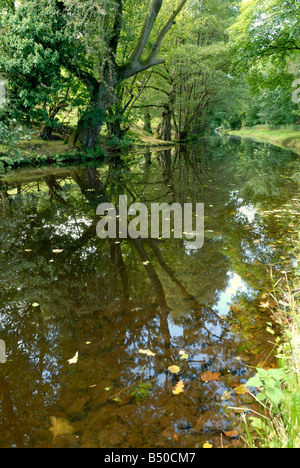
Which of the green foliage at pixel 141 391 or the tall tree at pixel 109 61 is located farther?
the tall tree at pixel 109 61

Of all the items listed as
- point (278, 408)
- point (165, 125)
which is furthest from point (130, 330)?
point (165, 125)

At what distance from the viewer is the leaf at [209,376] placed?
6.80 feet

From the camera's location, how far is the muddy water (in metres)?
1.77

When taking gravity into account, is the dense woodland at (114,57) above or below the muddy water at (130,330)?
above

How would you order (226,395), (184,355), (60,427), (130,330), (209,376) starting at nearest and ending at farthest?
(60,427), (226,395), (209,376), (184,355), (130,330)

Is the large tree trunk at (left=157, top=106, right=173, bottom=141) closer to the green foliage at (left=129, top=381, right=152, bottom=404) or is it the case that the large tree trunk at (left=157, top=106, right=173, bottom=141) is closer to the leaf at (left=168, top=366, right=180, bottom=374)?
the leaf at (left=168, top=366, right=180, bottom=374)

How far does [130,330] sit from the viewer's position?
2588mm

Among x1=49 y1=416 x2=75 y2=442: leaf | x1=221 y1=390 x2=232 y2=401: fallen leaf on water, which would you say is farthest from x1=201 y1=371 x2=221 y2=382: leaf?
x1=49 y1=416 x2=75 y2=442: leaf

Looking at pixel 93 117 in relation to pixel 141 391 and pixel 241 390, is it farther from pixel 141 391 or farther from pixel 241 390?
pixel 241 390

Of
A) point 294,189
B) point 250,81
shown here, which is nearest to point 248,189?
point 294,189

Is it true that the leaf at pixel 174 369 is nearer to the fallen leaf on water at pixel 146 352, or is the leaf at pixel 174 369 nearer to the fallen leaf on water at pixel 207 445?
the fallen leaf on water at pixel 146 352

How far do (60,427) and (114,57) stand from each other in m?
14.4

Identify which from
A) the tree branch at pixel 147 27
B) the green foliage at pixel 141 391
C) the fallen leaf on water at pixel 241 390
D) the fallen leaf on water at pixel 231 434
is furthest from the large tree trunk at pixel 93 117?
the fallen leaf on water at pixel 231 434

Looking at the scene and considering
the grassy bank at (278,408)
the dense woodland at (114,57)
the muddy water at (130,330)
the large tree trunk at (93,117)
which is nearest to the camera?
the grassy bank at (278,408)
